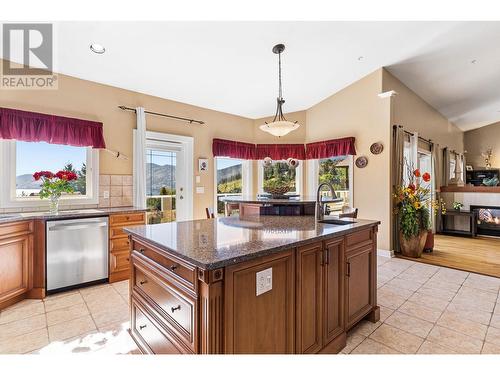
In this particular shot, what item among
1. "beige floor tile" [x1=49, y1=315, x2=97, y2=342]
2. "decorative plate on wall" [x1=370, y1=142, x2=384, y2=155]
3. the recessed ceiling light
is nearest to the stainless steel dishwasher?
"beige floor tile" [x1=49, y1=315, x2=97, y2=342]

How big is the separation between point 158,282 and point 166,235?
287 mm

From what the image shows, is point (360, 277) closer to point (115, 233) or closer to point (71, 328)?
point (71, 328)

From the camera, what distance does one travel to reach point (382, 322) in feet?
7.55

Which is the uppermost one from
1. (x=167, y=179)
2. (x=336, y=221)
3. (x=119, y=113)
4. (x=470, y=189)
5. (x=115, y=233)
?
(x=119, y=113)

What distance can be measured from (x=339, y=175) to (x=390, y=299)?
8.94 ft

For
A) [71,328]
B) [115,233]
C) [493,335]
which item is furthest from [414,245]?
[71,328]

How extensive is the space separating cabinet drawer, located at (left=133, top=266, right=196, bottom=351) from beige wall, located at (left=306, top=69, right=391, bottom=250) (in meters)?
3.88

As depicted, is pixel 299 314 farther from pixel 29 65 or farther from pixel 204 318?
pixel 29 65

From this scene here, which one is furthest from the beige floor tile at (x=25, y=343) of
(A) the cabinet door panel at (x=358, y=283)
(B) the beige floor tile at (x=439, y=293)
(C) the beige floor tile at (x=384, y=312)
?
(B) the beige floor tile at (x=439, y=293)

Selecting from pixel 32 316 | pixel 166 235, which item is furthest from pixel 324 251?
pixel 32 316

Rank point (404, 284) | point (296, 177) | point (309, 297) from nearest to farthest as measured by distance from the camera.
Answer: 1. point (309, 297)
2. point (404, 284)
3. point (296, 177)

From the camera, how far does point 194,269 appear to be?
1.24m

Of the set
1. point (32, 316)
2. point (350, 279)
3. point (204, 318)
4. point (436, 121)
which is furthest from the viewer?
point (436, 121)

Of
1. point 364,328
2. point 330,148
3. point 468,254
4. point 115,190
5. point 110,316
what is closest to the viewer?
point 364,328
